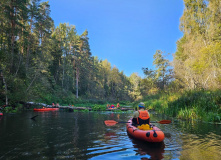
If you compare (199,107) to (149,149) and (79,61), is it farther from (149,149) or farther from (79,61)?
(79,61)

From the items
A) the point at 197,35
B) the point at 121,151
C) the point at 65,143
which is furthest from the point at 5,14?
the point at 197,35

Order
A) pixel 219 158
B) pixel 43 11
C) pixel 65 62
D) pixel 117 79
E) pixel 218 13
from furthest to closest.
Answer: pixel 117 79 → pixel 65 62 → pixel 43 11 → pixel 218 13 → pixel 219 158

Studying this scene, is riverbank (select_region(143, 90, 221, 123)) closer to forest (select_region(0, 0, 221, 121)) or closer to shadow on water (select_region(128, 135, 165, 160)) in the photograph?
forest (select_region(0, 0, 221, 121))

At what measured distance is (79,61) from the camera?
43844 mm

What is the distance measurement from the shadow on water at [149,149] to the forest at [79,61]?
22.6 feet

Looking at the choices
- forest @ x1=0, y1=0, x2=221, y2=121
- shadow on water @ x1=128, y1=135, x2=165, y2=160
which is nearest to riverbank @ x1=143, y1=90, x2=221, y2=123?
forest @ x1=0, y1=0, x2=221, y2=121

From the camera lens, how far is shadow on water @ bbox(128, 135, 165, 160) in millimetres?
4609

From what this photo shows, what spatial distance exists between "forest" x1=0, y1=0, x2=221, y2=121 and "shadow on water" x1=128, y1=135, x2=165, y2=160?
6.90 m

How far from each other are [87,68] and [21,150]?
42.6 metres

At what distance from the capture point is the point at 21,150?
4.88m

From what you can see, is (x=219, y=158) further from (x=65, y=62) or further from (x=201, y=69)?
(x=65, y=62)

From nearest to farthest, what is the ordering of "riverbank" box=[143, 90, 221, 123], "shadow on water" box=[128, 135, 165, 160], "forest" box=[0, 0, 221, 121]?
"shadow on water" box=[128, 135, 165, 160] < "riverbank" box=[143, 90, 221, 123] < "forest" box=[0, 0, 221, 121]

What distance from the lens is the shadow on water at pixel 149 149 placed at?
4.61m

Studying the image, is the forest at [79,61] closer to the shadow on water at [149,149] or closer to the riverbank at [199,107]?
the riverbank at [199,107]
